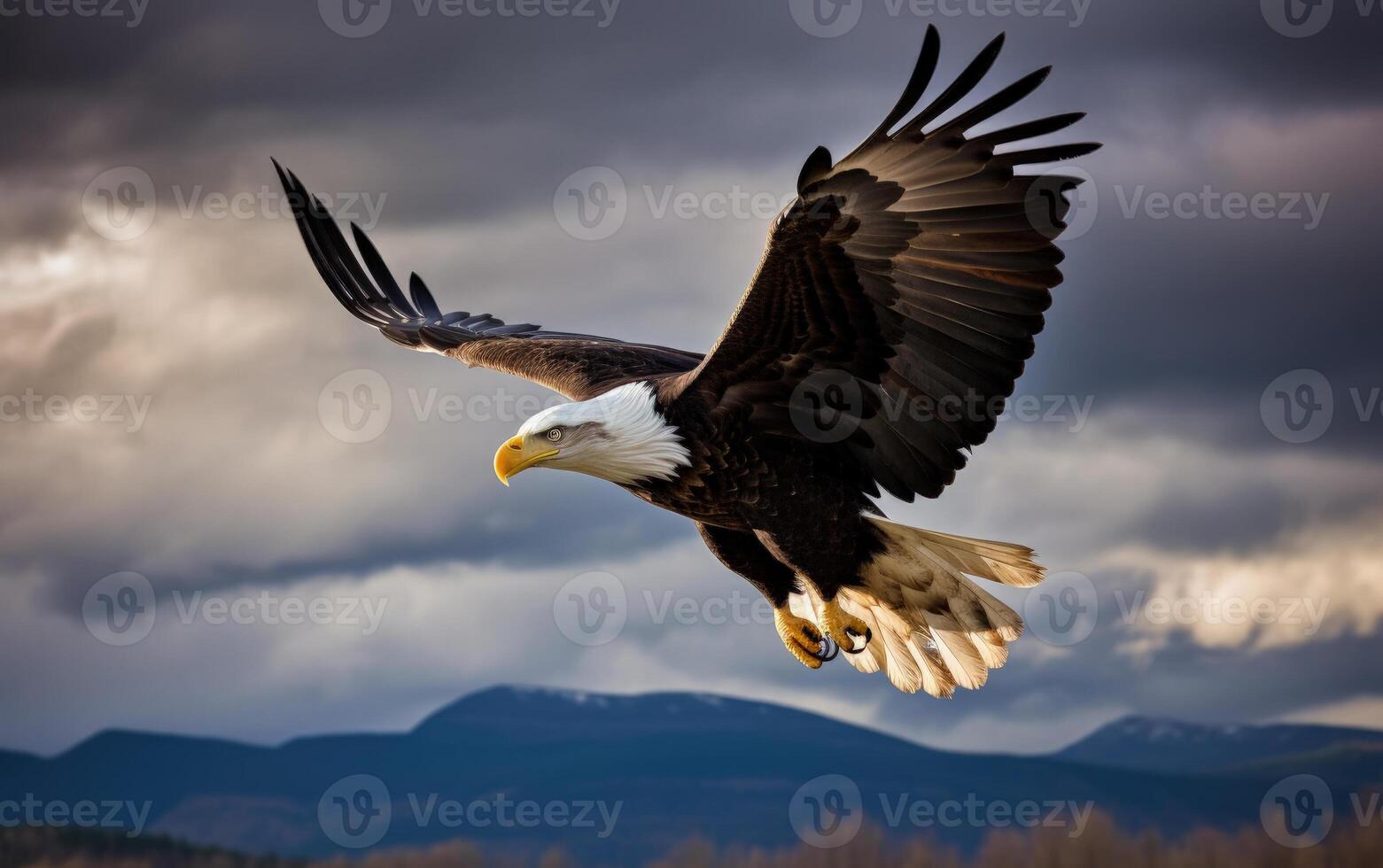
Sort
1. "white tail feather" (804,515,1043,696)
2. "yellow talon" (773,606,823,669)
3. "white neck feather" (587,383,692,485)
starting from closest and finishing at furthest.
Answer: "white neck feather" (587,383,692,485) → "white tail feather" (804,515,1043,696) → "yellow talon" (773,606,823,669)

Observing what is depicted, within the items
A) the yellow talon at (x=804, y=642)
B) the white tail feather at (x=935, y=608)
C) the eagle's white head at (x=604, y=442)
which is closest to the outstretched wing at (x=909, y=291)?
the eagle's white head at (x=604, y=442)

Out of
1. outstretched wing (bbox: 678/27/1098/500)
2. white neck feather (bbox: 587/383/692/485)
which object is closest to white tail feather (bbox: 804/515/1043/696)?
outstretched wing (bbox: 678/27/1098/500)

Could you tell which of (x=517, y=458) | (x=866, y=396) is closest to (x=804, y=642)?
(x=866, y=396)

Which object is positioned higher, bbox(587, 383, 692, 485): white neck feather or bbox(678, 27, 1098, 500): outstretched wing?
bbox(678, 27, 1098, 500): outstretched wing

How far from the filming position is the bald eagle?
6.47m

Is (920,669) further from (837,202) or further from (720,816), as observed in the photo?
(720,816)

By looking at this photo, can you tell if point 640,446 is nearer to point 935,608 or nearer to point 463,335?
point 935,608

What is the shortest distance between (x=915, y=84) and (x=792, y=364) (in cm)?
142

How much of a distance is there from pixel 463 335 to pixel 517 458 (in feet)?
10.5

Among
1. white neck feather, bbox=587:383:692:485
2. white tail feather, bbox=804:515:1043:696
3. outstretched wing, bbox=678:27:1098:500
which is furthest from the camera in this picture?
white tail feather, bbox=804:515:1043:696

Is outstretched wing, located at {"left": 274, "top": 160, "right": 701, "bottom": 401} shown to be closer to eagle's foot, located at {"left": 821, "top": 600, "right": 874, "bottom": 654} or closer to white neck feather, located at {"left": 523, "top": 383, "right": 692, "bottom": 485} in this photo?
white neck feather, located at {"left": 523, "top": 383, "right": 692, "bottom": 485}

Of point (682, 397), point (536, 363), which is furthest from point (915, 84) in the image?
point (536, 363)

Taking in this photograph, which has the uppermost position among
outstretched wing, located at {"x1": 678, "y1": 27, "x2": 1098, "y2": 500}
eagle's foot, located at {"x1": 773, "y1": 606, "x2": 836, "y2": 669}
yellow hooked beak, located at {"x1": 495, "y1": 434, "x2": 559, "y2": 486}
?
outstretched wing, located at {"x1": 678, "y1": 27, "x2": 1098, "y2": 500}

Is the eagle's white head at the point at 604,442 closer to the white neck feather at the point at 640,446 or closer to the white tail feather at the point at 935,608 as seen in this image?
the white neck feather at the point at 640,446
